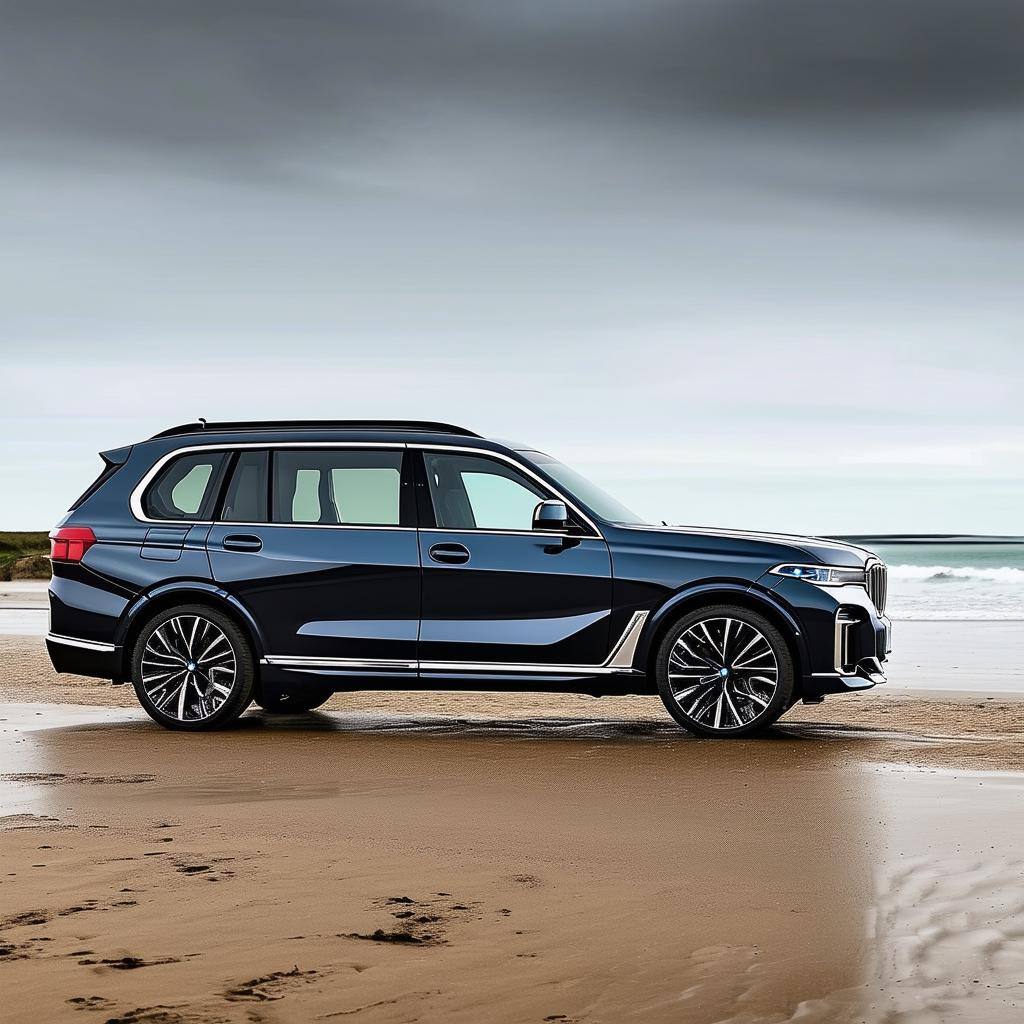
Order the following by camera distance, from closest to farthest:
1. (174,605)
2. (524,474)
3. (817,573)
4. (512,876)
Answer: (512,876) → (817,573) → (524,474) → (174,605)

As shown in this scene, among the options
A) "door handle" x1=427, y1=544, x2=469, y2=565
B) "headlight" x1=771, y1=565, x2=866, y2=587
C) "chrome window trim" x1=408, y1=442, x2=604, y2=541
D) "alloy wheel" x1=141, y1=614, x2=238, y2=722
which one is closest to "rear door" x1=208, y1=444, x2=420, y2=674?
"door handle" x1=427, y1=544, x2=469, y2=565

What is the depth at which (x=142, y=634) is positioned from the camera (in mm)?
10969

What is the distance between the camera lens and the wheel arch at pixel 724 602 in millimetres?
10211

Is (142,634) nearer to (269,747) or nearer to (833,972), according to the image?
(269,747)

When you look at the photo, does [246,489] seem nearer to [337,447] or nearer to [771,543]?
[337,447]

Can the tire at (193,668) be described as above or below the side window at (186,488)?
below

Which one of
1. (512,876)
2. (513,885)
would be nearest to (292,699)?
(512,876)

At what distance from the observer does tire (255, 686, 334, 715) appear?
10.9m

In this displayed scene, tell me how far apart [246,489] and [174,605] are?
93 cm

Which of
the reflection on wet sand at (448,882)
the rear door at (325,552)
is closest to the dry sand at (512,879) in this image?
the reflection on wet sand at (448,882)

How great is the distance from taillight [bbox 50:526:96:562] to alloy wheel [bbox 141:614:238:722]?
82cm

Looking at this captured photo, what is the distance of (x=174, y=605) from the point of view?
1109 centimetres

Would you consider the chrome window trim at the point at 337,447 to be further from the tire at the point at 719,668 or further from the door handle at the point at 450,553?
the tire at the point at 719,668

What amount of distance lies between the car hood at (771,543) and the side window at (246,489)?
2570 mm
